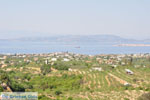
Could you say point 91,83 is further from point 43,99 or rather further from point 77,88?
point 43,99

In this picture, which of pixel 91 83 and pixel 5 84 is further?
pixel 91 83

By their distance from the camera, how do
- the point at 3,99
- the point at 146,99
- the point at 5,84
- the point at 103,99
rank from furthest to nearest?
the point at 5,84, the point at 103,99, the point at 146,99, the point at 3,99

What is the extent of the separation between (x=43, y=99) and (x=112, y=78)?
14.4 meters

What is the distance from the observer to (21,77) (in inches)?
1069

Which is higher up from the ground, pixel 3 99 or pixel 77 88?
pixel 3 99

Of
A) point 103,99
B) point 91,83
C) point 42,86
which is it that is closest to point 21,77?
point 42,86

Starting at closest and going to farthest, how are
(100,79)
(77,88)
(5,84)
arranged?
(5,84) → (77,88) → (100,79)

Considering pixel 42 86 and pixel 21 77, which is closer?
pixel 42 86

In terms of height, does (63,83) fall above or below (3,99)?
below

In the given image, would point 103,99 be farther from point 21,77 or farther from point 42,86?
point 21,77

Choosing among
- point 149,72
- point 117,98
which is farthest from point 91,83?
point 149,72

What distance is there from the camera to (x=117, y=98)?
16125 mm

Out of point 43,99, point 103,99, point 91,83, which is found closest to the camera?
point 43,99

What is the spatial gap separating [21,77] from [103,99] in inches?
546
